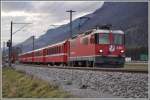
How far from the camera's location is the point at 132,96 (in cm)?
1047

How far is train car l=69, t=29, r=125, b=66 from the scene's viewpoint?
75.3 feet

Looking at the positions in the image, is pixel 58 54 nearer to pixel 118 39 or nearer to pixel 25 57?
pixel 118 39

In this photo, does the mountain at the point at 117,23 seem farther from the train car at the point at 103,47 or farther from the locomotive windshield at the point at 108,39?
the train car at the point at 103,47

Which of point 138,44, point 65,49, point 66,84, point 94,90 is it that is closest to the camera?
point 94,90

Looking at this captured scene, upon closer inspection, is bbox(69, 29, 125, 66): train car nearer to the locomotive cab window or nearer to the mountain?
the locomotive cab window

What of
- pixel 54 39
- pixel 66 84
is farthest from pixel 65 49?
pixel 66 84

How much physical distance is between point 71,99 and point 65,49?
2303 centimetres

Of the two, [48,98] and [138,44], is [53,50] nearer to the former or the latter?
[138,44]

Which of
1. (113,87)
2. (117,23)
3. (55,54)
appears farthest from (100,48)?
(55,54)

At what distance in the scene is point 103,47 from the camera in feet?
77.4

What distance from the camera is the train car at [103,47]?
A: 22.9m

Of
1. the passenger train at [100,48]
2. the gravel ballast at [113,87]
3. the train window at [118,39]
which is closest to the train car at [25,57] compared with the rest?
the passenger train at [100,48]

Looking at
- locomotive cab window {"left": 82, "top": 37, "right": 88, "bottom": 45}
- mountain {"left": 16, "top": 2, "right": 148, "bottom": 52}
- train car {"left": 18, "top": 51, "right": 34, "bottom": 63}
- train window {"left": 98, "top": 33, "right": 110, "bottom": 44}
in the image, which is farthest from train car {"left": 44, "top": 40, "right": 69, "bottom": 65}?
train car {"left": 18, "top": 51, "right": 34, "bottom": 63}

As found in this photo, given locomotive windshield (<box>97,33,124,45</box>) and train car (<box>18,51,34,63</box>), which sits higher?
locomotive windshield (<box>97,33,124,45</box>)
